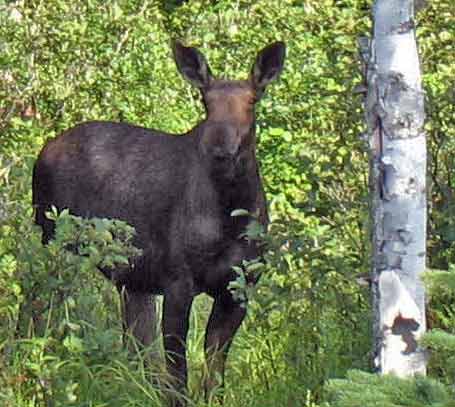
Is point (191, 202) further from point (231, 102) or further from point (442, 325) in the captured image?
point (442, 325)

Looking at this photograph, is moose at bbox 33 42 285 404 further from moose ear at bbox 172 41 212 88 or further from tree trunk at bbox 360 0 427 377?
tree trunk at bbox 360 0 427 377

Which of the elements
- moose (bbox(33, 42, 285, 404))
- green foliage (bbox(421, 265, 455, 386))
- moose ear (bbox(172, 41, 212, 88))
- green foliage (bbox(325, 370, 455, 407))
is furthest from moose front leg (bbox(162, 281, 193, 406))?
green foliage (bbox(325, 370, 455, 407))

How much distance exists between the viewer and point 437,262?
8.81 metres

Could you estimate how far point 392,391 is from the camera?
15.4 ft

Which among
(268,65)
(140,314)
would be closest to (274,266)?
(268,65)

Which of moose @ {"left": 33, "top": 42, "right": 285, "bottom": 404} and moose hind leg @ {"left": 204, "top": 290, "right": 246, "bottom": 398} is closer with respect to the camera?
moose @ {"left": 33, "top": 42, "right": 285, "bottom": 404}

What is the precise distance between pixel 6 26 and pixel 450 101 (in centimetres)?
509

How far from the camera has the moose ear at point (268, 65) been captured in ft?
28.8

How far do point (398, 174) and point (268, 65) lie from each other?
1.89 meters

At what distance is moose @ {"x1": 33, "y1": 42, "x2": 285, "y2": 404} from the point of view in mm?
8500

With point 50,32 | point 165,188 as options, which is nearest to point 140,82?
point 50,32

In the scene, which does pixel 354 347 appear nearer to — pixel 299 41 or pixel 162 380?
pixel 162 380

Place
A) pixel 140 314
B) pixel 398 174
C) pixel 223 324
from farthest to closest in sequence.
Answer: pixel 140 314 < pixel 223 324 < pixel 398 174

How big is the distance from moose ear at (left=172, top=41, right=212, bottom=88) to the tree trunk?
1.74m
